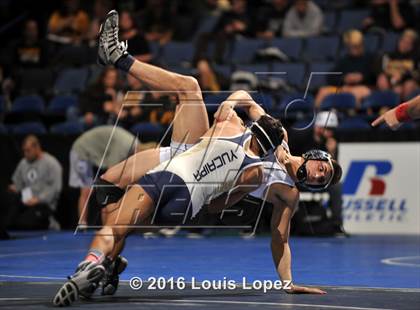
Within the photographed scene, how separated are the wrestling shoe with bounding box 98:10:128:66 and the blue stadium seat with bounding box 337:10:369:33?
1006 centimetres

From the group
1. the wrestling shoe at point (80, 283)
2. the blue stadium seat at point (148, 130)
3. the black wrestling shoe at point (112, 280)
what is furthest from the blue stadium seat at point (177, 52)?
the wrestling shoe at point (80, 283)

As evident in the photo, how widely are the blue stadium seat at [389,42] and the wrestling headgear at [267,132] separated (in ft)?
30.7

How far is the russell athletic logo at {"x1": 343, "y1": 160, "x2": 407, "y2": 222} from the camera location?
45.4 feet

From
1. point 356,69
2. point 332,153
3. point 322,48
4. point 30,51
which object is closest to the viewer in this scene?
point 332,153

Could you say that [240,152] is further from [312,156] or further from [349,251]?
[349,251]

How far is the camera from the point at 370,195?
1395cm

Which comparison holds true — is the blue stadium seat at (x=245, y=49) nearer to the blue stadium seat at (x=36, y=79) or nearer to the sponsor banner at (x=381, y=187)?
the blue stadium seat at (x=36, y=79)

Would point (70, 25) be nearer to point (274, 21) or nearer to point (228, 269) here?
point (274, 21)

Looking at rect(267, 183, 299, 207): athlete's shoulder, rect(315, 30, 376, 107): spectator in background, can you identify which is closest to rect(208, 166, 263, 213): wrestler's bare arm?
rect(267, 183, 299, 207): athlete's shoulder

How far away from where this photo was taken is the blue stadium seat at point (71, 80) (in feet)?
58.5

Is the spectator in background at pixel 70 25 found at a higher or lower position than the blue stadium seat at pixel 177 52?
higher

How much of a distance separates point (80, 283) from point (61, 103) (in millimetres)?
10833

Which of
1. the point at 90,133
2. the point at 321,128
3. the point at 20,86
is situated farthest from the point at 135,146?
the point at 20,86

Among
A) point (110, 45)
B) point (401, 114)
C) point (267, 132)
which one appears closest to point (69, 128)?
point (110, 45)
